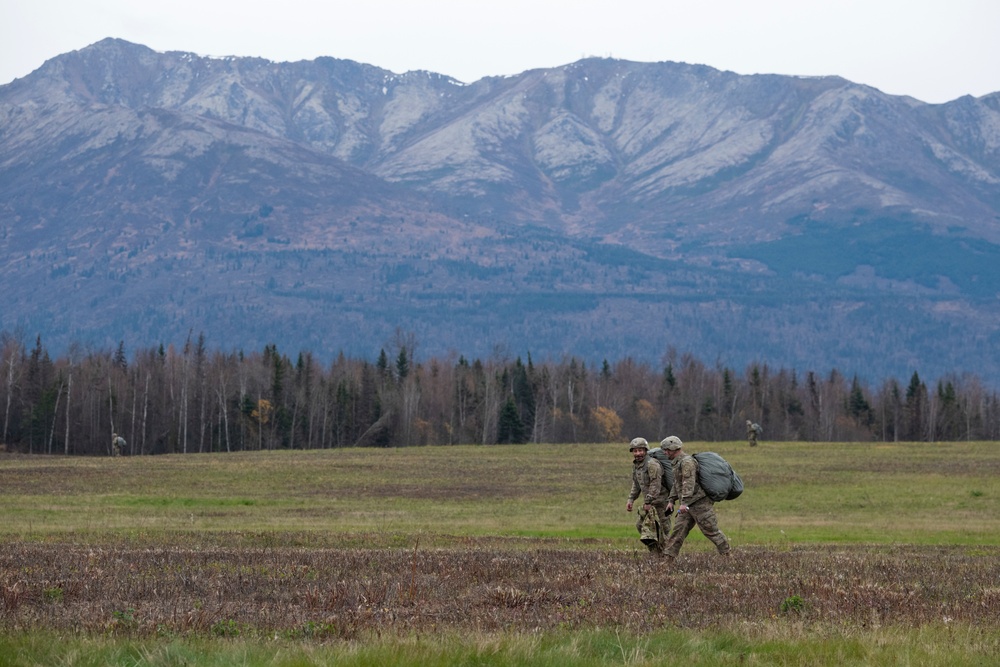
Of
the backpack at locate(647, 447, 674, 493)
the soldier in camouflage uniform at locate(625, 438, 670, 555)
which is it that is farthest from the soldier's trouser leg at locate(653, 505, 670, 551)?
the backpack at locate(647, 447, 674, 493)

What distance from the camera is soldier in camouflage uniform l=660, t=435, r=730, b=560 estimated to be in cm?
2100

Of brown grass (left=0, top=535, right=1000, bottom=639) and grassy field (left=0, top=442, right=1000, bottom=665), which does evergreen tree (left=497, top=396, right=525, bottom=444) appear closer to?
grassy field (left=0, top=442, right=1000, bottom=665)

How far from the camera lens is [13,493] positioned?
48312mm

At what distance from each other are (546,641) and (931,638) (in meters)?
3.99

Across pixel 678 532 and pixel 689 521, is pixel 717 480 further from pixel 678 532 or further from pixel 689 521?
pixel 678 532

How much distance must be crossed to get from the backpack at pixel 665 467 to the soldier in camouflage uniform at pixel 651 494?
0.26 ft

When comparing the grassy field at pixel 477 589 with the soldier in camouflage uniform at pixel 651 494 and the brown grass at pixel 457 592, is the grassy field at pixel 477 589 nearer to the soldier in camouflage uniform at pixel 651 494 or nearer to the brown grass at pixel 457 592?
the brown grass at pixel 457 592

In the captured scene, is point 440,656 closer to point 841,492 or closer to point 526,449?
point 841,492

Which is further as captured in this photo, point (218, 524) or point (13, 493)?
point (13, 493)

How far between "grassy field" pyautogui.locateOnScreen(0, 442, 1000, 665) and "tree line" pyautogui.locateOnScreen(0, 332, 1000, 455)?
89686 millimetres

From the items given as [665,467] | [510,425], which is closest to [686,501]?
[665,467]

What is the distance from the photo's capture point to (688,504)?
69.1 feet

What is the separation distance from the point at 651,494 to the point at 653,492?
0.20 ft

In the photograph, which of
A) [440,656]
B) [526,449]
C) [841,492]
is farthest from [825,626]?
[526,449]
